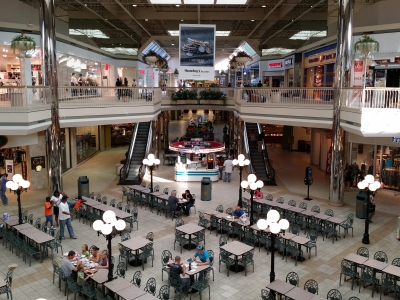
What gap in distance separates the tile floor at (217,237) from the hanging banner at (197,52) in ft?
19.4

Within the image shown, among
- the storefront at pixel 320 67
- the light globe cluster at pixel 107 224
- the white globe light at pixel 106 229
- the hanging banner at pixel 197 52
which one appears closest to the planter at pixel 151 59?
the hanging banner at pixel 197 52

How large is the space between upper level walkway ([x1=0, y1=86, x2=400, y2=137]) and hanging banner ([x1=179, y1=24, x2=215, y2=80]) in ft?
10.4

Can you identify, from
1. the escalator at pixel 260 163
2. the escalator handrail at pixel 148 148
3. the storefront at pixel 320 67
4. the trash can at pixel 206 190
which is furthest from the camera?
the storefront at pixel 320 67

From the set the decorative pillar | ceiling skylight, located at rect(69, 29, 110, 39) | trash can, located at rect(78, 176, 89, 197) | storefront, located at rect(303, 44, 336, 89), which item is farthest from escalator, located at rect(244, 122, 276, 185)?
ceiling skylight, located at rect(69, 29, 110, 39)

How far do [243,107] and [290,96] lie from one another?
2488 mm

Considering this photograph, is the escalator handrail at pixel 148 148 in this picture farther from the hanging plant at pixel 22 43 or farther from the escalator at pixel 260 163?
the hanging plant at pixel 22 43

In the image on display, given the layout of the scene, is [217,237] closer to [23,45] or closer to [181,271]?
[181,271]

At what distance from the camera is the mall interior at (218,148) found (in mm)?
11391

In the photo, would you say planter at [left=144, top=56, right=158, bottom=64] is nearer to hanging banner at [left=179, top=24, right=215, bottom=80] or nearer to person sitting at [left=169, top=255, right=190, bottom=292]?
hanging banner at [left=179, top=24, right=215, bottom=80]

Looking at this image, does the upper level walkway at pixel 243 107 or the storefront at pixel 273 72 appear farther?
the storefront at pixel 273 72

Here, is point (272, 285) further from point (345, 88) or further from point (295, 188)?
point (295, 188)

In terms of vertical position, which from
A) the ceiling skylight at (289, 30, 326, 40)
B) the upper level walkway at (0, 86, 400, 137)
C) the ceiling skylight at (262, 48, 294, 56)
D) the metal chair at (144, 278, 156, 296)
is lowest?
the metal chair at (144, 278, 156, 296)

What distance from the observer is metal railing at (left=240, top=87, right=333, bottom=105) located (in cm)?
1838

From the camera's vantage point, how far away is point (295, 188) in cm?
2072
